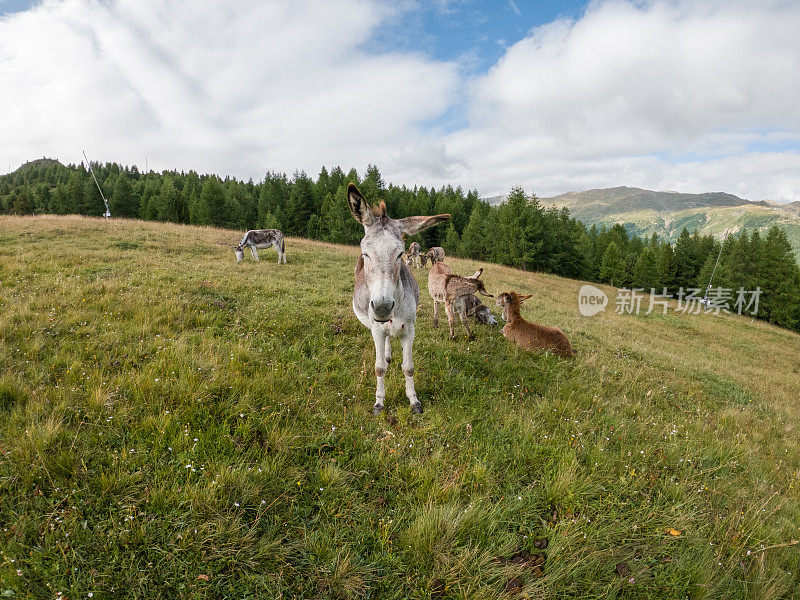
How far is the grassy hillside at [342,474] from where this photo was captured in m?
2.66

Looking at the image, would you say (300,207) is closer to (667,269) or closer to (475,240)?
(475,240)

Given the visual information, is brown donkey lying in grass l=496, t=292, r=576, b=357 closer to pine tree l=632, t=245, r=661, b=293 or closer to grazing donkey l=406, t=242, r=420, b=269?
grazing donkey l=406, t=242, r=420, b=269

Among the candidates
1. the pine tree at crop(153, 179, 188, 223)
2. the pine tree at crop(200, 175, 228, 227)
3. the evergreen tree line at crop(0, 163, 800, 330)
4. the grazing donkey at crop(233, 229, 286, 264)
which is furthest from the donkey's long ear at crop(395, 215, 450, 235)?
the pine tree at crop(153, 179, 188, 223)

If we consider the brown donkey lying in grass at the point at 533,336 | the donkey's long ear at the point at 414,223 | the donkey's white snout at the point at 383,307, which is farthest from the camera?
the brown donkey lying in grass at the point at 533,336

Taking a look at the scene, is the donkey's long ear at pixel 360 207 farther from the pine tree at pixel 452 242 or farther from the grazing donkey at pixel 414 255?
the pine tree at pixel 452 242

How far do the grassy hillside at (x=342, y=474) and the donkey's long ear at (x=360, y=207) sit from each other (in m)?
2.71

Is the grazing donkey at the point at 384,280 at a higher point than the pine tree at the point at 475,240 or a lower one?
lower

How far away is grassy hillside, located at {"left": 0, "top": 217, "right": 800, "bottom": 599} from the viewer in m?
2.66

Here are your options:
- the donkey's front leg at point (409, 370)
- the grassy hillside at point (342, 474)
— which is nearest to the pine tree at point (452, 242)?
the grassy hillside at point (342, 474)

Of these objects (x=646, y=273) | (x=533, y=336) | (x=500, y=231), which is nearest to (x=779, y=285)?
(x=646, y=273)

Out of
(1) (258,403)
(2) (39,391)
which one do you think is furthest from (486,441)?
(2) (39,391)

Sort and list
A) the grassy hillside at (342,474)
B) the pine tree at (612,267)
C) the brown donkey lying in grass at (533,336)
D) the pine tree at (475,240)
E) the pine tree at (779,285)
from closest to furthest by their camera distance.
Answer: the grassy hillside at (342,474) < the brown donkey lying in grass at (533,336) < the pine tree at (779,285) < the pine tree at (475,240) < the pine tree at (612,267)

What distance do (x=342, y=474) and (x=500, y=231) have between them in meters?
54.6

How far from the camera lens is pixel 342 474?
3594 mm
